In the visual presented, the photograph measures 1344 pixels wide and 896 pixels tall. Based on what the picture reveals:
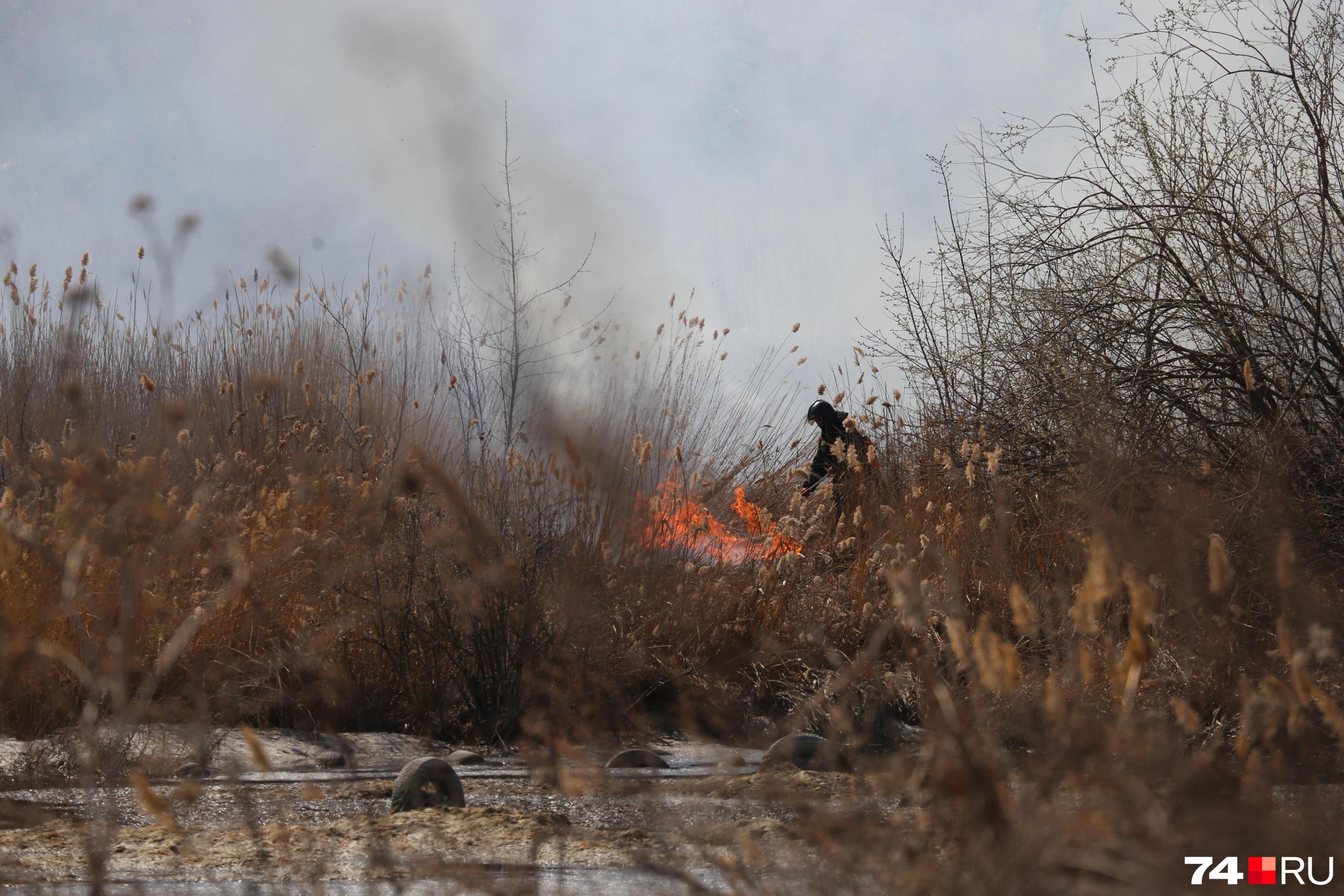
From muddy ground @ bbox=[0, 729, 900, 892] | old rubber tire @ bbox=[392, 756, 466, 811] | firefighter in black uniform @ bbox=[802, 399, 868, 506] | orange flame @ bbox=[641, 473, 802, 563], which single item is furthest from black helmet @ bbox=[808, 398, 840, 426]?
old rubber tire @ bbox=[392, 756, 466, 811]

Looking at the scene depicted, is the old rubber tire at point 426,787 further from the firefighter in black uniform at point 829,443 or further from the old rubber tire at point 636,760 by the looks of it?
the firefighter in black uniform at point 829,443

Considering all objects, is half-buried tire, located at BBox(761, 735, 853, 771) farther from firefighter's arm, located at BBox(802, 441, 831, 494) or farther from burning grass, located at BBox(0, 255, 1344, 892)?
firefighter's arm, located at BBox(802, 441, 831, 494)

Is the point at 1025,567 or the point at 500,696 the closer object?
the point at 500,696

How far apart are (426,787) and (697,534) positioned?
2505 mm

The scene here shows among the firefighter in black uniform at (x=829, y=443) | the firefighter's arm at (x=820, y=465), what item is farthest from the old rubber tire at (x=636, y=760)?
the firefighter's arm at (x=820, y=465)

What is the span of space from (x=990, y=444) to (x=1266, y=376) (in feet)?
4.47

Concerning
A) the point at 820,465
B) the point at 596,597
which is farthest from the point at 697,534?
the point at 820,465

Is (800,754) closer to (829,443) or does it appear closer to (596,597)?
(596,597)

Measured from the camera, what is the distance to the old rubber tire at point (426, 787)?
289 centimetres

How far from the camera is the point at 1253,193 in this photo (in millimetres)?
5070

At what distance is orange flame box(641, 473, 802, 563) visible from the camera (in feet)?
16.5

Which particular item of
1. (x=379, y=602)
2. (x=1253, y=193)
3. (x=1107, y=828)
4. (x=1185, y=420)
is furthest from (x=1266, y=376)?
(x=1107, y=828)

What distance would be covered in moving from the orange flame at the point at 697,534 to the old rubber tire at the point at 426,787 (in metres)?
2.04

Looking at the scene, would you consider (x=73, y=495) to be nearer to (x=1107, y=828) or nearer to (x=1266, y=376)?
(x=1107, y=828)
